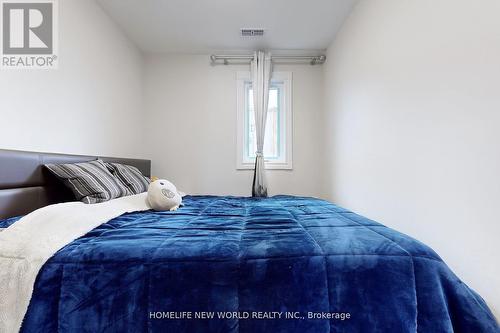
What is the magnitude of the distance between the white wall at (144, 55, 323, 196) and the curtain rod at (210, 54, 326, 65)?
81 mm

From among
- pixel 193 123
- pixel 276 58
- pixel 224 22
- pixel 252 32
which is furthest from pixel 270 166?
pixel 224 22

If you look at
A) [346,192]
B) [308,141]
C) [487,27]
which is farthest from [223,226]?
[308,141]

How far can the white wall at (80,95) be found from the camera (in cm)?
134

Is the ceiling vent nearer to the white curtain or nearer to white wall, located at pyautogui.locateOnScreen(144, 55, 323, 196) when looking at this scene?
the white curtain

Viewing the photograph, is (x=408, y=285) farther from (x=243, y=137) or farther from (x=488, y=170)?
(x=243, y=137)

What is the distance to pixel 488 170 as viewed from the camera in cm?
87

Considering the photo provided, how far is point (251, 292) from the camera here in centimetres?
69

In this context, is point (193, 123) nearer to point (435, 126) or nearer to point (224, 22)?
point (224, 22)

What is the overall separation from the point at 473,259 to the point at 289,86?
2441 mm

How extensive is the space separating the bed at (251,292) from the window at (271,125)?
7.17ft

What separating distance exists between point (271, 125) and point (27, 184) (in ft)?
7.84

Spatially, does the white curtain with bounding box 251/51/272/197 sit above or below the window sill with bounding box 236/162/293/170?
above

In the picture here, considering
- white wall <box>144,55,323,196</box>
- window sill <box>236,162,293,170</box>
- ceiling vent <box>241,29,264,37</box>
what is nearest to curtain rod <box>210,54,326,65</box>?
white wall <box>144,55,323,196</box>

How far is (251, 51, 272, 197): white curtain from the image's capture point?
2.76 meters
